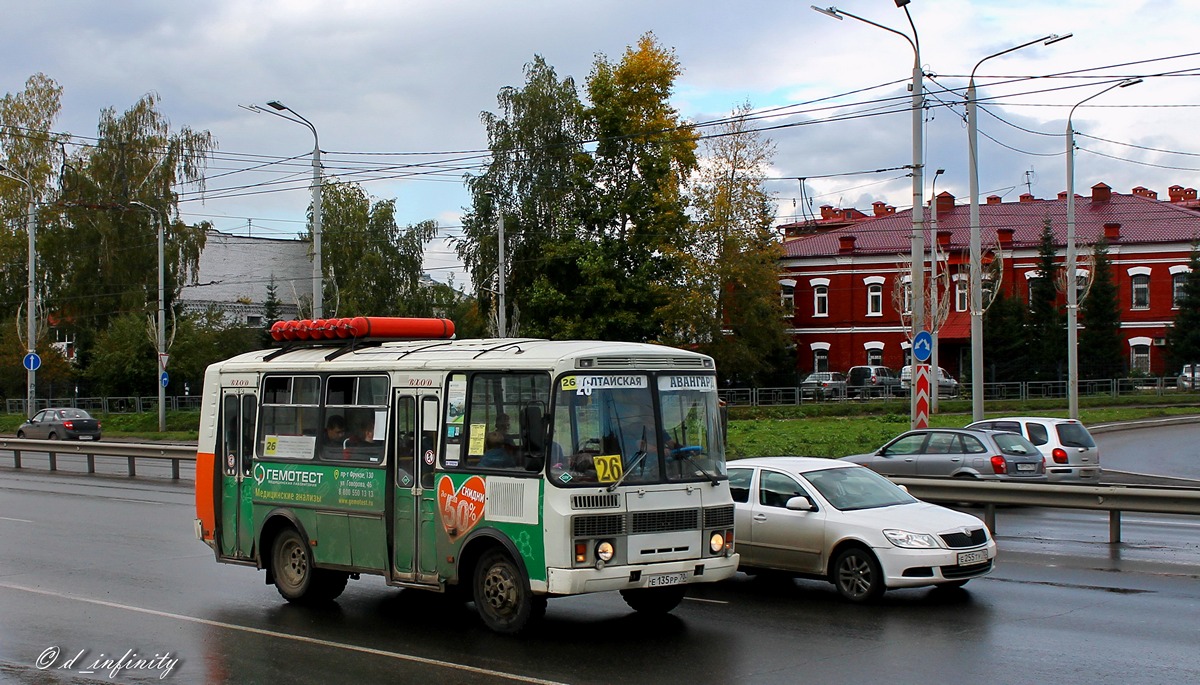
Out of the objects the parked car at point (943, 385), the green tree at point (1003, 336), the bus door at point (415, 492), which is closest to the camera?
the bus door at point (415, 492)

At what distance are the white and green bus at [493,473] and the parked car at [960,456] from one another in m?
11.5

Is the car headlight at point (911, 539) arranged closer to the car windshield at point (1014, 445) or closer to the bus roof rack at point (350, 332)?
the bus roof rack at point (350, 332)

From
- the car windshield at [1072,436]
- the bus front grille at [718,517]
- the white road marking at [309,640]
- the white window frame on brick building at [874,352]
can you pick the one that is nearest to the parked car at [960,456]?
the car windshield at [1072,436]

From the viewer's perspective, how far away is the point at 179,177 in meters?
67.4

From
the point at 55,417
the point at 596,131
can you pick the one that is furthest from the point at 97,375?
the point at 596,131

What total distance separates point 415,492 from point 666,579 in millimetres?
2524

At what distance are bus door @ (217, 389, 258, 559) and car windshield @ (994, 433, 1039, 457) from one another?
46.0 feet

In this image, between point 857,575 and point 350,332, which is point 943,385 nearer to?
point 857,575

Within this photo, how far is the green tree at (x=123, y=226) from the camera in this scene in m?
66.2

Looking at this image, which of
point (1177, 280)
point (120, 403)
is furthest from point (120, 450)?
point (1177, 280)

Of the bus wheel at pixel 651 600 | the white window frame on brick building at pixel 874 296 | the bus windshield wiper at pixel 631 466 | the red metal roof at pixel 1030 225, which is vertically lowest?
the bus wheel at pixel 651 600

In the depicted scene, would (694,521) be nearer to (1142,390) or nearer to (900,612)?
(900,612)

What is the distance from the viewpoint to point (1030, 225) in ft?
228

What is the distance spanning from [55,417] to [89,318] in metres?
23.1
